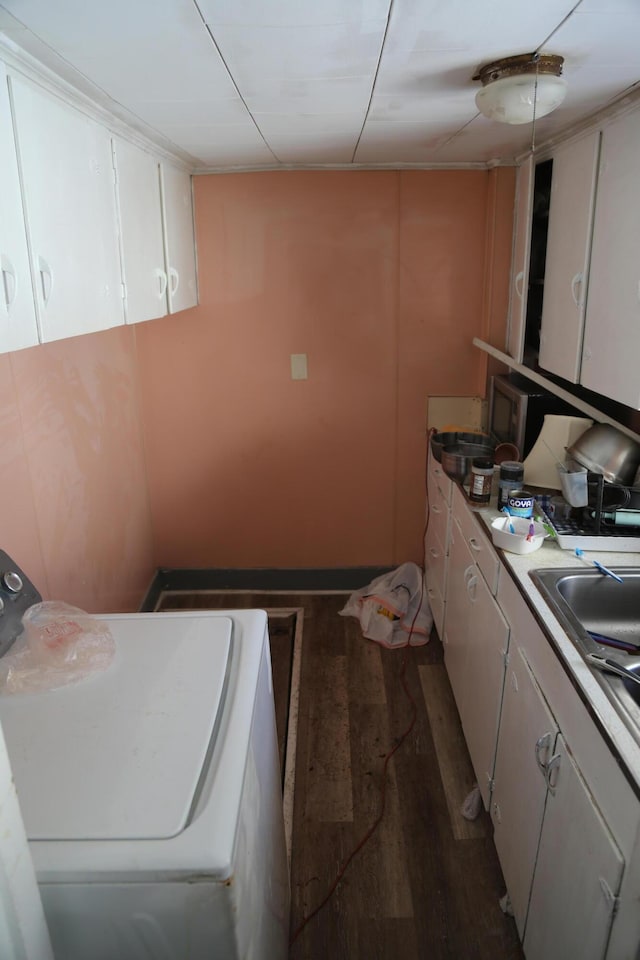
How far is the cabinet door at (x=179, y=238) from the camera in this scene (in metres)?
2.60

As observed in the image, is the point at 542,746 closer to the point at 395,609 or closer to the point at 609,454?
the point at 609,454

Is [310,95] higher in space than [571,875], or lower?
higher

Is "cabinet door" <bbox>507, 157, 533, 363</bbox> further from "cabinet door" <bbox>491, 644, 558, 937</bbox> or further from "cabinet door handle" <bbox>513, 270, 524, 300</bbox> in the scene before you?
"cabinet door" <bbox>491, 644, 558, 937</bbox>

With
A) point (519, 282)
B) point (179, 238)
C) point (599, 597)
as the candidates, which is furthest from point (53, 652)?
point (519, 282)

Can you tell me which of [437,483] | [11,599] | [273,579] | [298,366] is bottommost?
[273,579]

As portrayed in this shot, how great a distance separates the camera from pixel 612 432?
84.9 inches

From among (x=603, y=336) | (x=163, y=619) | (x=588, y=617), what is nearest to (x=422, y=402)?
(x=603, y=336)

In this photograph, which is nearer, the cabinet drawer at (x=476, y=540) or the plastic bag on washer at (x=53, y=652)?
the plastic bag on washer at (x=53, y=652)

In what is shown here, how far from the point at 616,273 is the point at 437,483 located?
4.31 ft

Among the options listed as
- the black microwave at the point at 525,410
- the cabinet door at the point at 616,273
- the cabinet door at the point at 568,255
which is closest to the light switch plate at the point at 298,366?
the black microwave at the point at 525,410

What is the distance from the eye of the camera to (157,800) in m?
1.13

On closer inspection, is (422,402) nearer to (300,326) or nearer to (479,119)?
(300,326)

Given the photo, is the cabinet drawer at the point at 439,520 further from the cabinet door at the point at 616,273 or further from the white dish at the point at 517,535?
the cabinet door at the point at 616,273

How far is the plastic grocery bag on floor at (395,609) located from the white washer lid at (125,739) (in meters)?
1.63
